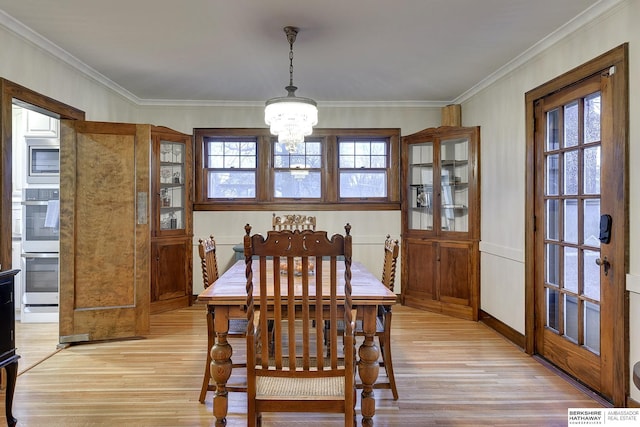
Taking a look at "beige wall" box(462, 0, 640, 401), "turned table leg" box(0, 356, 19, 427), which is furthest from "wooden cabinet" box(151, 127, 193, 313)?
"beige wall" box(462, 0, 640, 401)

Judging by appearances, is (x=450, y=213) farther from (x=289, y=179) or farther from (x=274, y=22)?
(x=274, y=22)

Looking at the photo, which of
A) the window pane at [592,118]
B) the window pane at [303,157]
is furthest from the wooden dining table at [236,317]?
the window pane at [303,157]

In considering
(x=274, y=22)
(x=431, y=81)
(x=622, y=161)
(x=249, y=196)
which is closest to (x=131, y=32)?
(x=274, y=22)

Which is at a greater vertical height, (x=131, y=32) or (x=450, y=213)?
(x=131, y=32)

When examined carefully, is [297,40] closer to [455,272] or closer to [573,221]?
[573,221]

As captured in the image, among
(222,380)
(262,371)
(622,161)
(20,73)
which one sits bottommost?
(222,380)

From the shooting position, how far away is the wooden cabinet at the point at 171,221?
4.81m

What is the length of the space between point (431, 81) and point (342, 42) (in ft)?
4.88

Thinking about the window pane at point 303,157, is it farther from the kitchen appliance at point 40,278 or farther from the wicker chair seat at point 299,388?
the wicker chair seat at point 299,388

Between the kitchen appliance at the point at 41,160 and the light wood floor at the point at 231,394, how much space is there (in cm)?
161

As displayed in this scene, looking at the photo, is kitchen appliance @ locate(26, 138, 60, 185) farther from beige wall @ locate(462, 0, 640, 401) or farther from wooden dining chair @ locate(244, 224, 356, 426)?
beige wall @ locate(462, 0, 640, 401)

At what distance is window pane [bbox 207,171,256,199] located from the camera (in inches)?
212

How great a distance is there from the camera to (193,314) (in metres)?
4.79

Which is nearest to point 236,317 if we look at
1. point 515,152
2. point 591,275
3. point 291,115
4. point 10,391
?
point 10,391
